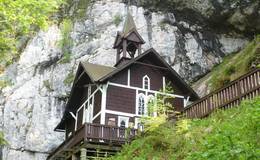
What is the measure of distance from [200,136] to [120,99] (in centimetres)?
1221

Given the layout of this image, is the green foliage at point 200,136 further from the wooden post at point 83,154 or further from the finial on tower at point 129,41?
the finial on tower at point 129,41

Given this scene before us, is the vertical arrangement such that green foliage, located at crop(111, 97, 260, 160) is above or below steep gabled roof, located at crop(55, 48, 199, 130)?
below

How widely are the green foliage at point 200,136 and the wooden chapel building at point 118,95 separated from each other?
11.7 feet

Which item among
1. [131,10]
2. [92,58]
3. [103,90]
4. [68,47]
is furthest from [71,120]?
[131,10]

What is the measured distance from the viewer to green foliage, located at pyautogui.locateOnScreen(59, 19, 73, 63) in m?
40.9

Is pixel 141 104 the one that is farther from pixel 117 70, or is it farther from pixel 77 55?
pixel 77 55

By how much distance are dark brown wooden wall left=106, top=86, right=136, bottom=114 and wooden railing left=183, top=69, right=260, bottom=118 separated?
303 inches

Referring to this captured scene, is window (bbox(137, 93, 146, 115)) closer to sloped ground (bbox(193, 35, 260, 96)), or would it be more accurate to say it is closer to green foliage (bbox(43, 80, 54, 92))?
sloped ground (bbox(193, 35, 260, 96))

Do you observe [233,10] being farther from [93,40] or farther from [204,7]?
[93,40]

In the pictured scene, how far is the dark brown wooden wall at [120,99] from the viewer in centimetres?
2402

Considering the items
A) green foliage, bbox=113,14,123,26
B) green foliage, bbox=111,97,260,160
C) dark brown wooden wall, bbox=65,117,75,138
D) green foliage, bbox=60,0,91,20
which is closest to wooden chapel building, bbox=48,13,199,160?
dark brown wooden wall, bbox=65,117,75,138

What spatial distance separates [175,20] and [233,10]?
6.41m

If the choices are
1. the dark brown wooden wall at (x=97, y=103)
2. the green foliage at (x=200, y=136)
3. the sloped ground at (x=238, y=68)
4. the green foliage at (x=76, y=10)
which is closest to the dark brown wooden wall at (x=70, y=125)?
the dark brown wooden wall at (x=97, y=103)

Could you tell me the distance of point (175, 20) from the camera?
42.4 metres
